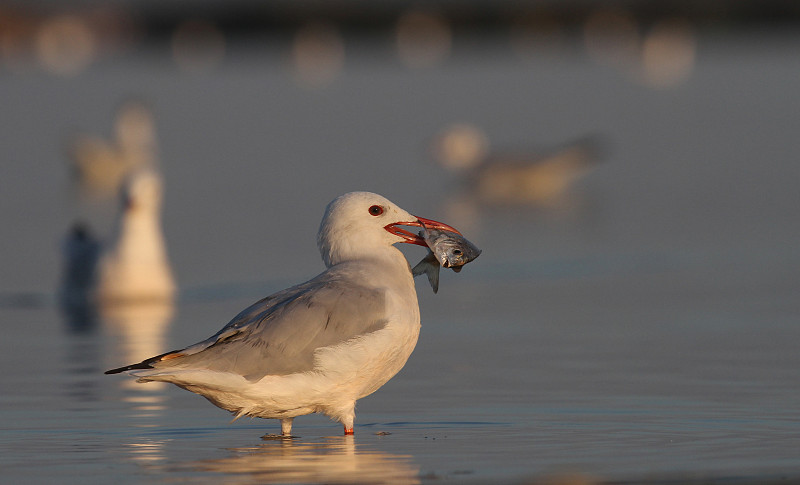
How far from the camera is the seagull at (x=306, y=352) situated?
7.04 metres

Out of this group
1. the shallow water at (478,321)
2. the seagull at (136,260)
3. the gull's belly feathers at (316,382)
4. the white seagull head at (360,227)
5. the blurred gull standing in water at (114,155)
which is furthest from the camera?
the blurred gull standing in water at (114,155)

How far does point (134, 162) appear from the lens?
25672 millimetres

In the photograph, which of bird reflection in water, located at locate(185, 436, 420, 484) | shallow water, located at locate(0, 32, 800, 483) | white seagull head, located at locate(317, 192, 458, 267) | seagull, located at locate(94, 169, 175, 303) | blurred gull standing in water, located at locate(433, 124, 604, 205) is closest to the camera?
bird reflection in water, located at locate(185, 436, 420, 484)

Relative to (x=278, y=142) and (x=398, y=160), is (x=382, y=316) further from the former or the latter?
(x=278, y=142)

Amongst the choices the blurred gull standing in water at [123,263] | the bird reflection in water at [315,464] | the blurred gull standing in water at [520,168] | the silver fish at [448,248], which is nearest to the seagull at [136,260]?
the blurred gull standing in water at [123,263]

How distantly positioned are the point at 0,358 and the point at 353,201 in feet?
10.4

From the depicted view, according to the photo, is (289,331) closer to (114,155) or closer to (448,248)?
(448,248)

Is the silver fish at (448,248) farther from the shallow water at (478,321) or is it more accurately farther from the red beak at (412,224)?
the shallow water at (478,321)

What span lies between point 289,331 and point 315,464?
2.34 feet

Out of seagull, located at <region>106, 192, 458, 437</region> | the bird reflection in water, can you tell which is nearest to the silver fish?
seagull, located at <region>106, 192, 458, 437</region>

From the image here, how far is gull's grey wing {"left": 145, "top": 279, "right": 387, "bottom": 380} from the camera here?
7.06m

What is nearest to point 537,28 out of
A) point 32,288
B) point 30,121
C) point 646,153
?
point 30,121

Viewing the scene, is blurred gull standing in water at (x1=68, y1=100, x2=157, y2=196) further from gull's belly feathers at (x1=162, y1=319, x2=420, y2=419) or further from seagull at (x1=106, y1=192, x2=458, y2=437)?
gull's belly feathers at (x1=162, y1=319, x2=420, y2=419)

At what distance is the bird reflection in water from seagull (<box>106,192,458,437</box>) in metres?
0.19
